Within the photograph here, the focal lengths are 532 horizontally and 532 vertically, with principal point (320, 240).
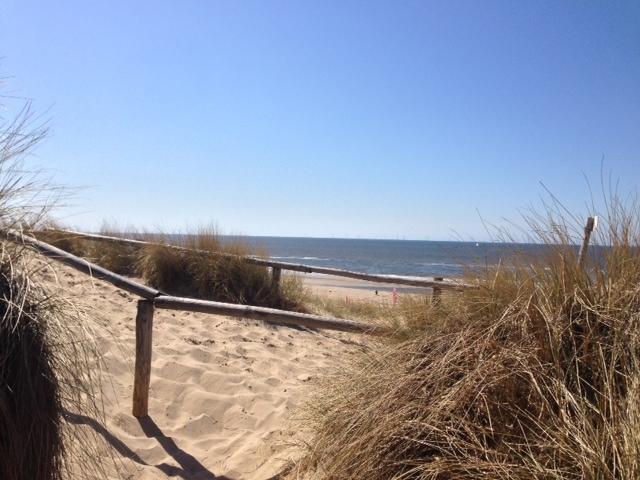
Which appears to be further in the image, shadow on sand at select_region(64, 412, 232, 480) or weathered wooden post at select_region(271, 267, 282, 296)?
weathered wooden post at select_region(271, 267, 282, 296)

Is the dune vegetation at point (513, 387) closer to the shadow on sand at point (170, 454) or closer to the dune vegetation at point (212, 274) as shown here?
the shadow on sand at point (170, 454)

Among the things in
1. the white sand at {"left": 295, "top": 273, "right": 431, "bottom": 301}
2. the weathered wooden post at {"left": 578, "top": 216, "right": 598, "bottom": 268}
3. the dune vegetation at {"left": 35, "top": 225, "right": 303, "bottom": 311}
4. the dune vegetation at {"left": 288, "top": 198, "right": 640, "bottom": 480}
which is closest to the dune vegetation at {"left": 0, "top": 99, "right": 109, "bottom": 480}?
the dune vegetation at {"left": 288, "top": 198, "right": 640, "bottom": 480}

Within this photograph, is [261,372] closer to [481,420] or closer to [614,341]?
[481,420]

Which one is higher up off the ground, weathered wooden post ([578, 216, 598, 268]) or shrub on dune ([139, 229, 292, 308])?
weathered wooden post ([578, 216, 598, 268])

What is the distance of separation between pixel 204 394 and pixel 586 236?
3.10 meters

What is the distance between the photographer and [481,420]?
2443mm

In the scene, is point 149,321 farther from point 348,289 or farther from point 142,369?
point 348,289

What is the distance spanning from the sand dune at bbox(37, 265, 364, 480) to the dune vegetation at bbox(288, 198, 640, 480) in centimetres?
71

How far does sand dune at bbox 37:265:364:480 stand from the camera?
3.34 meters

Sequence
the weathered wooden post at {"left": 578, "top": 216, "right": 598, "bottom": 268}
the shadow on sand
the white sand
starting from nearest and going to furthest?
the weathered wooden post at {"left": 578, "top": 216, "right": 598, "bottom": 268}, the shadow on sand, the white sand

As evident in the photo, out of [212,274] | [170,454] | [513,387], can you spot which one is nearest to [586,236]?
[513,387]

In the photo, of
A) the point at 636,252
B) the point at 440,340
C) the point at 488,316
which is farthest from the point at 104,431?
the point at 636,252

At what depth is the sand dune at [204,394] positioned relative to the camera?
3.34m

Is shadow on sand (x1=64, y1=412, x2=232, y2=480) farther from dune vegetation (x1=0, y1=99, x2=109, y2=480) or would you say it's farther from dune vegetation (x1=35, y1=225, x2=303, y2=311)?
dune vegetation (x1=35, y1=225, x2=303, y2=311)
